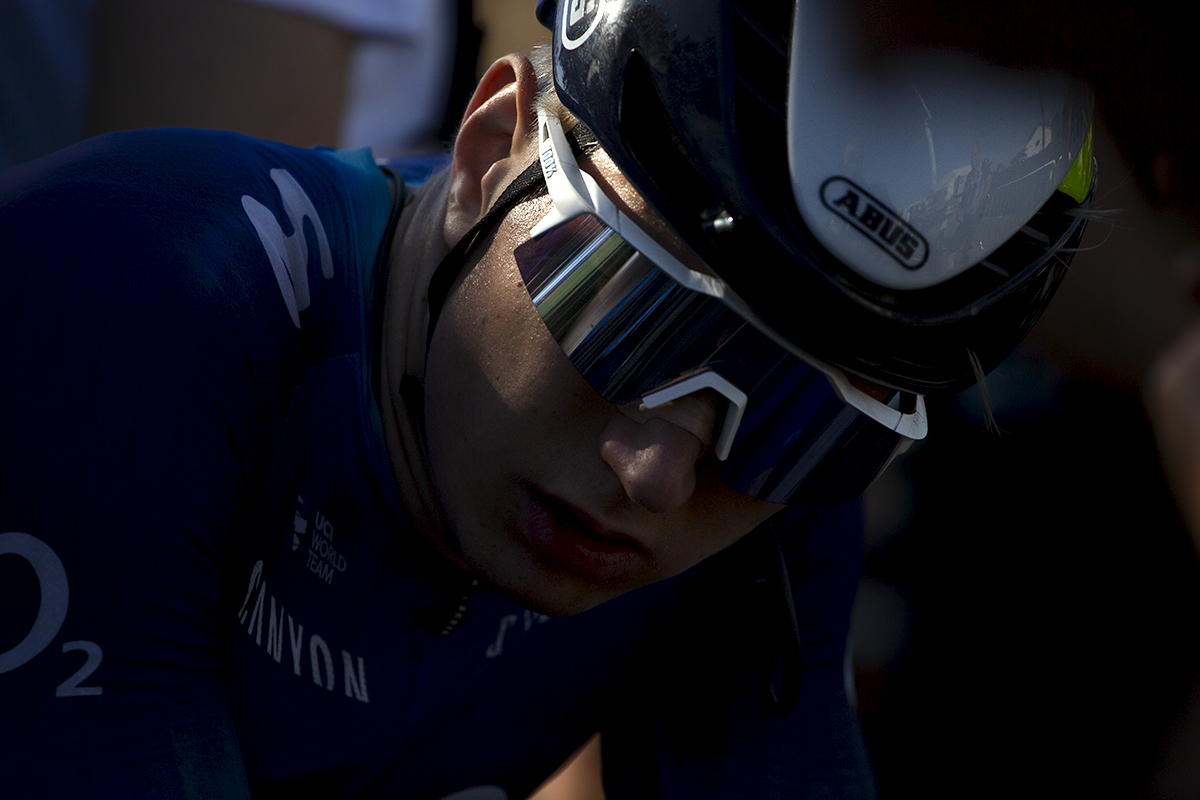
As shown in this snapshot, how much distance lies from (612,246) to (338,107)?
1911 millimetres

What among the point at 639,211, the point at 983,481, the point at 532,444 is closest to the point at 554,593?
the point at 532,444

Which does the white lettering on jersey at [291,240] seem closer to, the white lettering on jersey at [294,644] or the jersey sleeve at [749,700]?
the white lettering on jersey at [294,644]

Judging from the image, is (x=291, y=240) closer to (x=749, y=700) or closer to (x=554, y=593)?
(x=554, y=593)

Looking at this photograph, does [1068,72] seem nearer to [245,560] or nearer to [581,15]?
[581,15]

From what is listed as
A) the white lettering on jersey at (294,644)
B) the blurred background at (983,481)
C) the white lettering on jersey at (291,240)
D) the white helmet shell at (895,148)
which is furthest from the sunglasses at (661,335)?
the blurred background at (983,481)

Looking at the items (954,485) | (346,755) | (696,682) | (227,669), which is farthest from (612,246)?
(954,485)

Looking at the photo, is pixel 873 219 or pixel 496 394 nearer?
pixel 873 219

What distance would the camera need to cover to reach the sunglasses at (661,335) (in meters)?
0.99

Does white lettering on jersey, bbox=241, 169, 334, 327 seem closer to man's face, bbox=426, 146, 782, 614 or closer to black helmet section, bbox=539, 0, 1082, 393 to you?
man's face, bbox=426, 146, 782, 614

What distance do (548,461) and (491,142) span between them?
420 mm

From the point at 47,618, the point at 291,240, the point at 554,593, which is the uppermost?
the point at 291,240

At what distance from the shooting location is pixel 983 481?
2133mm

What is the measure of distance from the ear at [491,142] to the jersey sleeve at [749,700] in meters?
0.73

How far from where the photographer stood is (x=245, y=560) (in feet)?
3.49
